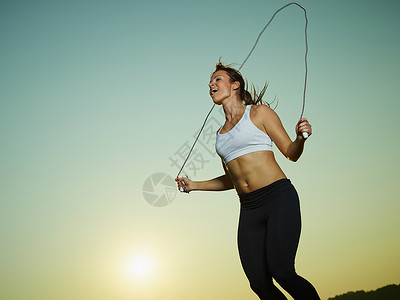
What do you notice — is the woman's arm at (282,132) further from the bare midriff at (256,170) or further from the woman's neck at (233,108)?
the woman's neck at (233,108)

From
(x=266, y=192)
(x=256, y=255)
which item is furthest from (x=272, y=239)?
(x=266, y=192)

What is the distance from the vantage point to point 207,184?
3.95 meters

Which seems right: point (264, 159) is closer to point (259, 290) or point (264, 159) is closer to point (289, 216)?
point (289, 216)

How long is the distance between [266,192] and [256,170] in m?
0.22

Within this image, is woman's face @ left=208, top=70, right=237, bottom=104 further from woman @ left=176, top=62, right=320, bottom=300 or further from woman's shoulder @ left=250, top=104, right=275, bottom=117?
woman's shoulder @ left=250, top=104, right=275, bottom=117

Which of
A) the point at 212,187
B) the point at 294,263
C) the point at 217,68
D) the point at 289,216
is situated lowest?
the point at 294,263

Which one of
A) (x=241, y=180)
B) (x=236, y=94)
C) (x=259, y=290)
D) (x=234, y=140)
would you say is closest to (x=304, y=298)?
(x=259, y=290)

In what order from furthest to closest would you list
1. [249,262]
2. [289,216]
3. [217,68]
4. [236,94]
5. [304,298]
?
[217,68], [236,94], [249,262], [289,216], [304,298]

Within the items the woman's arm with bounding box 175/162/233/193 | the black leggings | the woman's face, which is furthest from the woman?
the woman's arm with bounding box 175/162/233/193

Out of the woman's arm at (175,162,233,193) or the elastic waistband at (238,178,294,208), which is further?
the woman's arm at (175,162,233,193)

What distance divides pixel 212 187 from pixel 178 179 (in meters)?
0.40

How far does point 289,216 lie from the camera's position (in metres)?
2.87

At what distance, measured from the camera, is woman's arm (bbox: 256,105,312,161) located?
2.70 m

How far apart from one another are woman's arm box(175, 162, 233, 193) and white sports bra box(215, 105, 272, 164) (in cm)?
54
